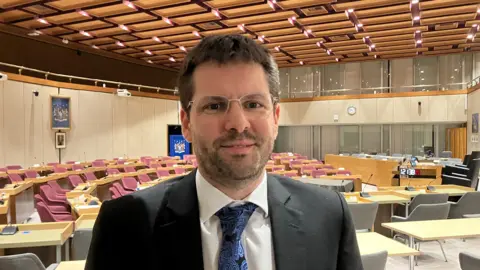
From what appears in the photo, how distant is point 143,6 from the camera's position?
11.9 metres

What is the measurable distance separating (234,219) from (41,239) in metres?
3.70

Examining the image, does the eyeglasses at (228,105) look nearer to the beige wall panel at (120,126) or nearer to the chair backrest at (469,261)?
the chair backrest at (469,261)

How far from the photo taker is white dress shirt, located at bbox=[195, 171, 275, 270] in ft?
3.73

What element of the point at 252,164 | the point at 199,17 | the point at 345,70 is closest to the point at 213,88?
the point at 252,164

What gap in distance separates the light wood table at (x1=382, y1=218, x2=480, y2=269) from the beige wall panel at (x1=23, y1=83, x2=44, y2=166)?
13.0 meters

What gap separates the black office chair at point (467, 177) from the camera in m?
10.6

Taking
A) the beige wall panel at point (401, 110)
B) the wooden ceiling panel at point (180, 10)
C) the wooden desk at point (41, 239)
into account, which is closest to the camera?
the wooden desk at point (41, 239)

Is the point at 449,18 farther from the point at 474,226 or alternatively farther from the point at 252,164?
the point at 252,164

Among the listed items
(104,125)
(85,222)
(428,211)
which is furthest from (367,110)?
(85,222)

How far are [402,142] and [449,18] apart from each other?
906cm

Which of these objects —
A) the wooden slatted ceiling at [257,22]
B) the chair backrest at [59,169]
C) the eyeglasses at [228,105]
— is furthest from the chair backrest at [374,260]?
the chair backrest at [59,169]

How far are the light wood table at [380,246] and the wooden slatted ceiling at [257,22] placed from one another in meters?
8.06

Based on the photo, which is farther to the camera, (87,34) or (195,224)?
(87,34)

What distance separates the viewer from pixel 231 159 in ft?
3.63
